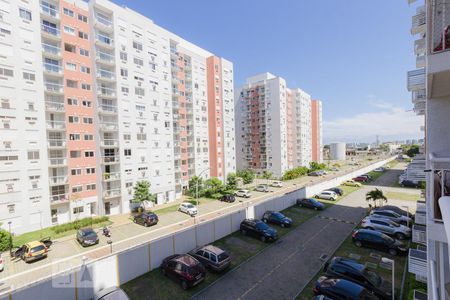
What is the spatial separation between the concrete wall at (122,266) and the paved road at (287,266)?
14.1 feet

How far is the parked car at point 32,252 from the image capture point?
61.3 ft

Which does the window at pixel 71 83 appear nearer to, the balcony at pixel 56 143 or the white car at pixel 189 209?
the balcony at pixel 56 143

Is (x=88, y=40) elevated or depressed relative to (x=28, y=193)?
elevated

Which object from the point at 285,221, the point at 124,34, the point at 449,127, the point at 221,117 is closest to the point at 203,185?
the point at 221,117

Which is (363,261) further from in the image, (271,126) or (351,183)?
(271,126)

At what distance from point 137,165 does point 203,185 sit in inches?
515

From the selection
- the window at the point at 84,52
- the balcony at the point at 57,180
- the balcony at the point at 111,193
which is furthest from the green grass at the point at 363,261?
the window at the point at 84,52

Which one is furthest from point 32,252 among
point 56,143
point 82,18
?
point 82,18

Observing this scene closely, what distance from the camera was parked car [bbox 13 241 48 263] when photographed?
61.3 ft

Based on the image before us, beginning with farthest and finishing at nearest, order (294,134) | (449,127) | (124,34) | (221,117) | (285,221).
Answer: (294,134)
(221,117)
(124,34)
(285,221)
(449,127)

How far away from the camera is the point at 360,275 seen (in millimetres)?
12523

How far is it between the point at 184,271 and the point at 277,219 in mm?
13179

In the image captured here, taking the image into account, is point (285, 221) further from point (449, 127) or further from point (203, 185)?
point (203, 185)

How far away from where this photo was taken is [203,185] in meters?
42.5
